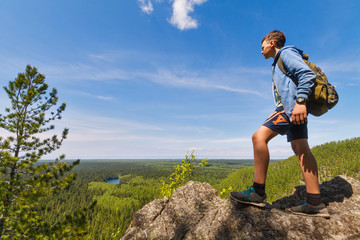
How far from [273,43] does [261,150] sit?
2.35 meters

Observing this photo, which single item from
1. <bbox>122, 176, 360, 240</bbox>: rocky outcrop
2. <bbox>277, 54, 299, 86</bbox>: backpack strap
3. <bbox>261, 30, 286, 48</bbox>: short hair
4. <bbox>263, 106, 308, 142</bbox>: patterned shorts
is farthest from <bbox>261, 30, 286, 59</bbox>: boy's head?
<bbox>122, 176, 360, 240</bbox>: rocky outcrop

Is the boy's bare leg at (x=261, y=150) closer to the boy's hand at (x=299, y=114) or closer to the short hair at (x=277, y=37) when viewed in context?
the boy's hand at (x=299, y=114)

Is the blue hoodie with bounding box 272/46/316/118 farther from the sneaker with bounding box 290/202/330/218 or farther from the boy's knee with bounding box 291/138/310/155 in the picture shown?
the sneaker with bounding box 290/202/330/218

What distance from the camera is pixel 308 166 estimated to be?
3139mm

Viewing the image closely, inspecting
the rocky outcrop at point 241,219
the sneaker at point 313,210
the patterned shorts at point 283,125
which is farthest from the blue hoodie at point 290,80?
the rocky outcrop at point 241,219

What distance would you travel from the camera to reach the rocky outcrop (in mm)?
2707

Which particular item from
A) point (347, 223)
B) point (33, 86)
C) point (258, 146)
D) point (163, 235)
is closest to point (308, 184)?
point (347, 223)

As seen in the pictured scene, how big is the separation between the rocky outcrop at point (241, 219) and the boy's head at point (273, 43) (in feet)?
10.9

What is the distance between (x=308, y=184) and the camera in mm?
3160

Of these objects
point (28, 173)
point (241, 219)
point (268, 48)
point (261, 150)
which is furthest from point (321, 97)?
point (28, 173)

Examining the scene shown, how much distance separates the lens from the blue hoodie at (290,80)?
2744 mm

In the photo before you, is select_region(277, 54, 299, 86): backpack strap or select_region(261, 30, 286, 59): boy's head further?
select_region(261, 30, 286, 59): boy's head

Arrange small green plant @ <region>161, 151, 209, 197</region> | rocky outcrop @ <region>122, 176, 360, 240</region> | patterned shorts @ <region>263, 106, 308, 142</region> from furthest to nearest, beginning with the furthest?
small green plant @ <region>161, 151, 209, 197</region>, patterned shorts @ <region>263, 106, 308, 142</region>, rocky outcrop @ <region>122, 176, 360, 240</region>

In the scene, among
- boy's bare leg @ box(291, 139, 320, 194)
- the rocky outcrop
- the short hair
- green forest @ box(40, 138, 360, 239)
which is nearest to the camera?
the rocky outcrop
